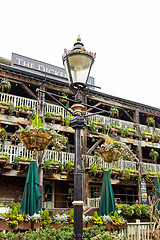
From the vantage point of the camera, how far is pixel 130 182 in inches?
647

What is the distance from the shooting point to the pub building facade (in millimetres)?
13062

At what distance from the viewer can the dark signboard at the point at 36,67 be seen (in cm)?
1725

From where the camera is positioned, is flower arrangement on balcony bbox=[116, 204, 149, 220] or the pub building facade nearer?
flower arrangement on balcony bbox=[116, 204, 149, 220]

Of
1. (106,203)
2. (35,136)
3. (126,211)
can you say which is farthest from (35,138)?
(126,211)

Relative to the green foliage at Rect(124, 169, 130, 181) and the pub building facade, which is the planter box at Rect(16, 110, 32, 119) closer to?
the pub building facade

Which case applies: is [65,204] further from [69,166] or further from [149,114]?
[149,114]

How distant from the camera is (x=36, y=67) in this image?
18344 mm

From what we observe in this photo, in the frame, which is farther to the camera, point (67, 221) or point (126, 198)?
point (126, 198)

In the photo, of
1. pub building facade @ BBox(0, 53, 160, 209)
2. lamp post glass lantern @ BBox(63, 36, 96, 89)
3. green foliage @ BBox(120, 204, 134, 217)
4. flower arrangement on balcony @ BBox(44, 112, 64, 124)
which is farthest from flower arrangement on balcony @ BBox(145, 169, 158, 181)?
lamp post glass lantern @ BBox(63, 36, 96, 89)

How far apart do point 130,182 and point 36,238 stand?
12.1 meters

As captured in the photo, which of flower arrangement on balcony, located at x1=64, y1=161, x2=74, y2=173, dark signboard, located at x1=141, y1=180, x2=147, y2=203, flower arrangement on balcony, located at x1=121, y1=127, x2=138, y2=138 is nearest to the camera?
flower arrangement on balcony, located at x1=64, y1=161, x2=74, y2=173

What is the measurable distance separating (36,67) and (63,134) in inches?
246

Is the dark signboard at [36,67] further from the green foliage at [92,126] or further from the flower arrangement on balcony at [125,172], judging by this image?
the flower arrangement on balcony at [125,172]

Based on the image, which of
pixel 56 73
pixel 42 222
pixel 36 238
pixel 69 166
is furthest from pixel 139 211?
pixel 56 73
